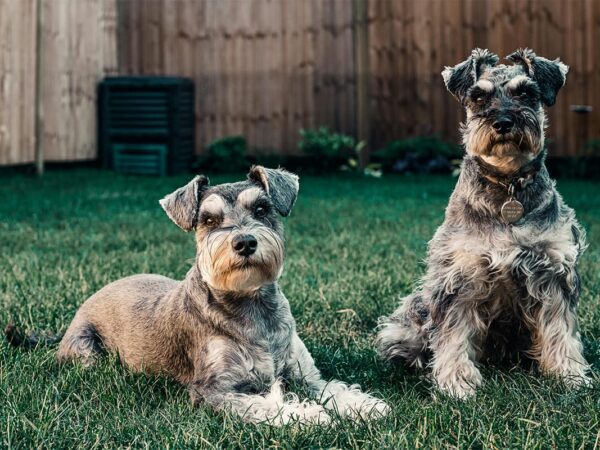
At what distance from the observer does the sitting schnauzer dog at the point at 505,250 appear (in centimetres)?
380

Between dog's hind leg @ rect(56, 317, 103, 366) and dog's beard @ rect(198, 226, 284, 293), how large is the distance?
83 centimetres

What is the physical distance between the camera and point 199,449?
3.04 meters

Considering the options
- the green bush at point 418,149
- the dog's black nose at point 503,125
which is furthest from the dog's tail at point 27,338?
the green bush at point 418,149

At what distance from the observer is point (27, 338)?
4434 millimetres

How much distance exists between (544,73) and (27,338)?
276cm

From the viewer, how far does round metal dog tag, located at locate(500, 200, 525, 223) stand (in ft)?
12.5

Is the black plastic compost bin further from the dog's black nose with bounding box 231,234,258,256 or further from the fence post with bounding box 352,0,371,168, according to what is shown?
the dog's black nose with bounding box 231,234,258,256

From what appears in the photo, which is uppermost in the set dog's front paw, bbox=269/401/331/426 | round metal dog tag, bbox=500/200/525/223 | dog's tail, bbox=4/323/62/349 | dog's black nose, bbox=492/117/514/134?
dog's black nose, bbox=492/117/514/134

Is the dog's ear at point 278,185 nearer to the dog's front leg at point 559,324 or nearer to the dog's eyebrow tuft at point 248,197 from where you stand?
the dog's eyebrow tuft at point 248,197

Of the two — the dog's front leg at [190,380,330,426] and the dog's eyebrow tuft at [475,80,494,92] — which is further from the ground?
the dog's eyebrow tuft at [475,80,494,92]

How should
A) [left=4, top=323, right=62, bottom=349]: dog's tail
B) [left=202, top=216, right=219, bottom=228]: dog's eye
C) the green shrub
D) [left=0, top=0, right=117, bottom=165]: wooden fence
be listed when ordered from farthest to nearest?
1. the green shrub
2. [left=0, top=0, right=117, bottom=165]: wooden fence
3. [left=4, top=323, right=62, bottom=349]: dog's tail
4. [left=202, top=216, right=219, bottom=228]: dog's eye

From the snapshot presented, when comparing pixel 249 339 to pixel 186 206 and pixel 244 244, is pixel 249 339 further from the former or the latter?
pixel 186 206

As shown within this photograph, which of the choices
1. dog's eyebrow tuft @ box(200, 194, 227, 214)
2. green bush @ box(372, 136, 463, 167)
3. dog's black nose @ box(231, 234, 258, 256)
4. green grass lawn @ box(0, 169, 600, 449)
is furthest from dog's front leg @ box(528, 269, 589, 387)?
green bush @ box(372, 136, 463, 167)

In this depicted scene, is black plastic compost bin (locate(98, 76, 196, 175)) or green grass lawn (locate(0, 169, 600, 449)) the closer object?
green grass lawn (locate(0, 169, 600, 449))
